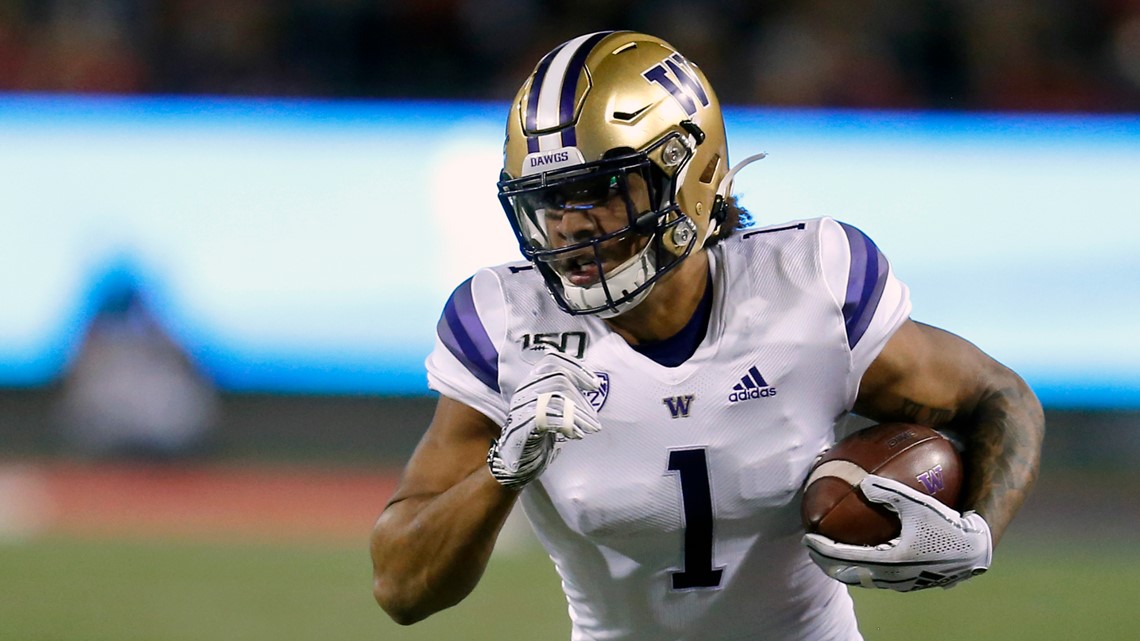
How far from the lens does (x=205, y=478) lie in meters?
7.61

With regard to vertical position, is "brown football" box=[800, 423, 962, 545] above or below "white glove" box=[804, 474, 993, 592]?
above

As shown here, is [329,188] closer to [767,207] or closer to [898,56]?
[767,207]

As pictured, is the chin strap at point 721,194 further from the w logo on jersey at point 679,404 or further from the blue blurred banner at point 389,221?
the blue blurred banner at point 389,221

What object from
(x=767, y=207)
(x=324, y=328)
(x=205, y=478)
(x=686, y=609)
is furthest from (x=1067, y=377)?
(x=686, y=609)

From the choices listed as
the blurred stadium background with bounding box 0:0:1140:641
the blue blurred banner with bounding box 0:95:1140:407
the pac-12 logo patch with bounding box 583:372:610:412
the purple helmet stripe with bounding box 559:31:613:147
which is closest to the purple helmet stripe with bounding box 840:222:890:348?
the pac-12 logo patch with bounding box 583:372:610:412

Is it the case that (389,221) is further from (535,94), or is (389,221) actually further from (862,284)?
(862,284)

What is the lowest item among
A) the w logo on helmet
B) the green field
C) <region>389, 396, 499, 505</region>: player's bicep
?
the green field

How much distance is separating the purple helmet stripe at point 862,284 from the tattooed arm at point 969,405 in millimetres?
72

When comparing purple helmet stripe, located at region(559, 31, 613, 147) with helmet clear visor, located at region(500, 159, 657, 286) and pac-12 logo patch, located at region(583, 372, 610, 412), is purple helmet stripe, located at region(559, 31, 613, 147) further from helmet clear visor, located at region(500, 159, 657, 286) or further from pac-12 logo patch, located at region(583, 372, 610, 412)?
pac-12 logo patch, located at region(583, 372, 610, 412)

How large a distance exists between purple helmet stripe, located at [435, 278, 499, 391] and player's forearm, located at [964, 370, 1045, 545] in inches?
31.6

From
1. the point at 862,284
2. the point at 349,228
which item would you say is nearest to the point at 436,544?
the point at 862,284

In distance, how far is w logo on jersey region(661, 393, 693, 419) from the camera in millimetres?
2336

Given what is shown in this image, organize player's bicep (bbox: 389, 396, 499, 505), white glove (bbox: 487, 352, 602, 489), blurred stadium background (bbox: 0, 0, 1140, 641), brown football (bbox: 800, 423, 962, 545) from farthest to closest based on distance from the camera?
blurred stadium background (bbox: 0, 0, 1140, 641) < player's bicep (bbox: 389, 396, 499, 505) < brown football (bbox: 800, 423, 962, 545) < white glove (bbox: 487, 352, 602, 489)

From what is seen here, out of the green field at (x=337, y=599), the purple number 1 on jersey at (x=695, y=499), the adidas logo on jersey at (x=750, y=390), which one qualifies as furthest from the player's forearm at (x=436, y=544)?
the green field at (x=337, y=599)
